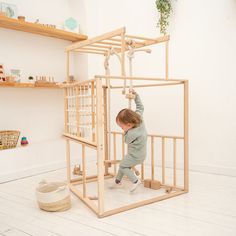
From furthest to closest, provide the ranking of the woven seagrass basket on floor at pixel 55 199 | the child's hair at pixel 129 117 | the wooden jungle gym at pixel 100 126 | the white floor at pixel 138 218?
the child's hair at pixel 129 117, the woven seagrass basket on floor at pixel 55 199, the wooden jungle gym at pixel 100 126, the white floor at pixel 138 218

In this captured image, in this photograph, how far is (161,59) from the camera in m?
3.58

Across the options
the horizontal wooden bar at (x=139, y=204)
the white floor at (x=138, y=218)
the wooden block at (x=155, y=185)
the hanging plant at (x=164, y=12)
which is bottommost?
the white floor at (x=138, y=218)

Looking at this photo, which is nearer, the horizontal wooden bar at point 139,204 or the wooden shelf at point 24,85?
the horizontal wooden bar at point 139,204

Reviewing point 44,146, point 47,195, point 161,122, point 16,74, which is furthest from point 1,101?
point 161,122

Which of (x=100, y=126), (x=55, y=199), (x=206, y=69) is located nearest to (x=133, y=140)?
(x=100, y=126)

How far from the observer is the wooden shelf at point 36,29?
123 inches

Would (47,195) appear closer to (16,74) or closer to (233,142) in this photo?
(16,74)

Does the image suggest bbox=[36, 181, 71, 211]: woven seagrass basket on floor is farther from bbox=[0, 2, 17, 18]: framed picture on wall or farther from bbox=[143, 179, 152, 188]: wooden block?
bbox=[0, 2, 17, 18]: framed picture on wall

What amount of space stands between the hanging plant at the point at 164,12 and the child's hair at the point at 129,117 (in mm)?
1460

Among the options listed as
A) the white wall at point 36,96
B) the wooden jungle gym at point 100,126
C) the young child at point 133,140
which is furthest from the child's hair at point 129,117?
the white wall at point 36,96

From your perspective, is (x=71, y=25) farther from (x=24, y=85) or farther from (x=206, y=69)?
(x=206, y=69)

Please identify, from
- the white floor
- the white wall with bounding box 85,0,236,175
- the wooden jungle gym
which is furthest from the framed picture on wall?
the white floor

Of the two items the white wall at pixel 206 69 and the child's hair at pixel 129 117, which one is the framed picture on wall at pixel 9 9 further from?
the child's hair at pixel 129 117

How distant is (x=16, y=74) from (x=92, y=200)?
190cm
